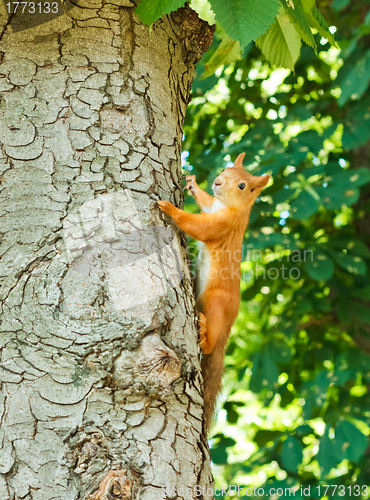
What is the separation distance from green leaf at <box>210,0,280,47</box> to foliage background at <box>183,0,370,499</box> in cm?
186

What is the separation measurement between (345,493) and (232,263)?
2460mm

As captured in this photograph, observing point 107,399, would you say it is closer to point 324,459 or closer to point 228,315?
point 228,315

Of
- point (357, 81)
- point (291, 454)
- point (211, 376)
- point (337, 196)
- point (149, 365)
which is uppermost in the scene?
point (357, 81)

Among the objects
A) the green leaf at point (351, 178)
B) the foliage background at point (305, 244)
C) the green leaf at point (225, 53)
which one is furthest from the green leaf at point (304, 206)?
the green leaf at point (225, 53)

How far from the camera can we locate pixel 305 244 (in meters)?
3.82

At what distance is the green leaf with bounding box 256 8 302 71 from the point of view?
192cm

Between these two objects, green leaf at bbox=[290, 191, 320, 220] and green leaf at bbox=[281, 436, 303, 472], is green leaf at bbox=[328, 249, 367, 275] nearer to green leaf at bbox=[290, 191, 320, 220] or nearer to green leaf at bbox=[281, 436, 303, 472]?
green leaf at bbox=[290, 191, 320, 220]

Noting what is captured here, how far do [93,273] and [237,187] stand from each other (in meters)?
1.52

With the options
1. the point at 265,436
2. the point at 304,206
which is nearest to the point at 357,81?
the point at 304,206

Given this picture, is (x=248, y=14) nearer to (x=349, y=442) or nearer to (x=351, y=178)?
(x=351, y=178)

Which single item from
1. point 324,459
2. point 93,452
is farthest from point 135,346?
point 324,459

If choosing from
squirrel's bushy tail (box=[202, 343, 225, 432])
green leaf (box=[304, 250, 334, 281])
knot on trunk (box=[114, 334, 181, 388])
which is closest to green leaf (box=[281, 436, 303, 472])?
green leaf (box=[304, 250, 334, 281])

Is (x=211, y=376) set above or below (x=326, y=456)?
above

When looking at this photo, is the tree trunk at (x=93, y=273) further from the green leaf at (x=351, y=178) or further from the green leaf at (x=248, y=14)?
the green leaf at (x=351, y=178)
